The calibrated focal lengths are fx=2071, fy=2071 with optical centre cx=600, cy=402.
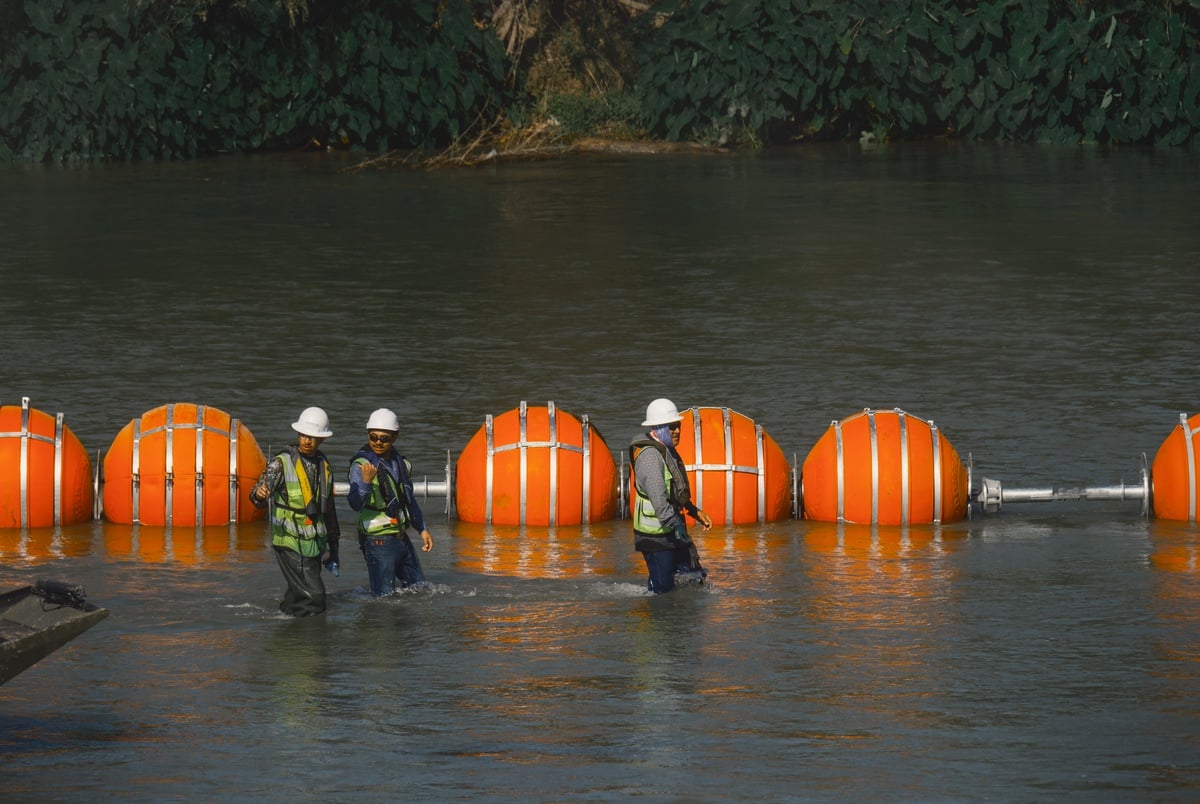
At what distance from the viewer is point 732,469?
15.1 meters

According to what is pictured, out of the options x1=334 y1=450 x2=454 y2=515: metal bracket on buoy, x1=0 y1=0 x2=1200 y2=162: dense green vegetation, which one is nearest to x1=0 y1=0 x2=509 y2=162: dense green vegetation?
x1=0 y1=0 x2=1200 y2=162: dense green vegetation

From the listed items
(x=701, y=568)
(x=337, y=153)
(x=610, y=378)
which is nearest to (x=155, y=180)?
(x=337, y=153)

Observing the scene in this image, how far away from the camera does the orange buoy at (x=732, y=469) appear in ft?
49.4

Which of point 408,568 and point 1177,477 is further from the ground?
point 1177,477

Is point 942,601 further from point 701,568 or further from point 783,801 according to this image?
point 783,801

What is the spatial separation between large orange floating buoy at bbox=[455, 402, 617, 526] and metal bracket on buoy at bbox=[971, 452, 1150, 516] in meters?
2.80

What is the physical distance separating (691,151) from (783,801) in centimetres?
3344

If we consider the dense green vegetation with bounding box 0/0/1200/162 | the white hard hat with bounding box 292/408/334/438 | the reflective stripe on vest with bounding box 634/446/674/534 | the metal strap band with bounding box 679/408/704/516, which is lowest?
the reflective stripe on vest with bounding box 634/446/674/534

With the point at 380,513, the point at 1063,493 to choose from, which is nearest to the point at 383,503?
the point at 380,513

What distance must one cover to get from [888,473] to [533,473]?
2.57m

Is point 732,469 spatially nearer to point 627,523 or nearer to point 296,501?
point 627,523

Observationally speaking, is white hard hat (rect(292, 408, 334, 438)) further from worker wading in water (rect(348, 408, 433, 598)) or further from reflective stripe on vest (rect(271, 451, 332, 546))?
worker wading in water (rect(348, 408, 433, 598))

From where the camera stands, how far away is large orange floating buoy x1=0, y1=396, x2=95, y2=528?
1495 centimetres

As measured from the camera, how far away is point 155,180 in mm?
37938
